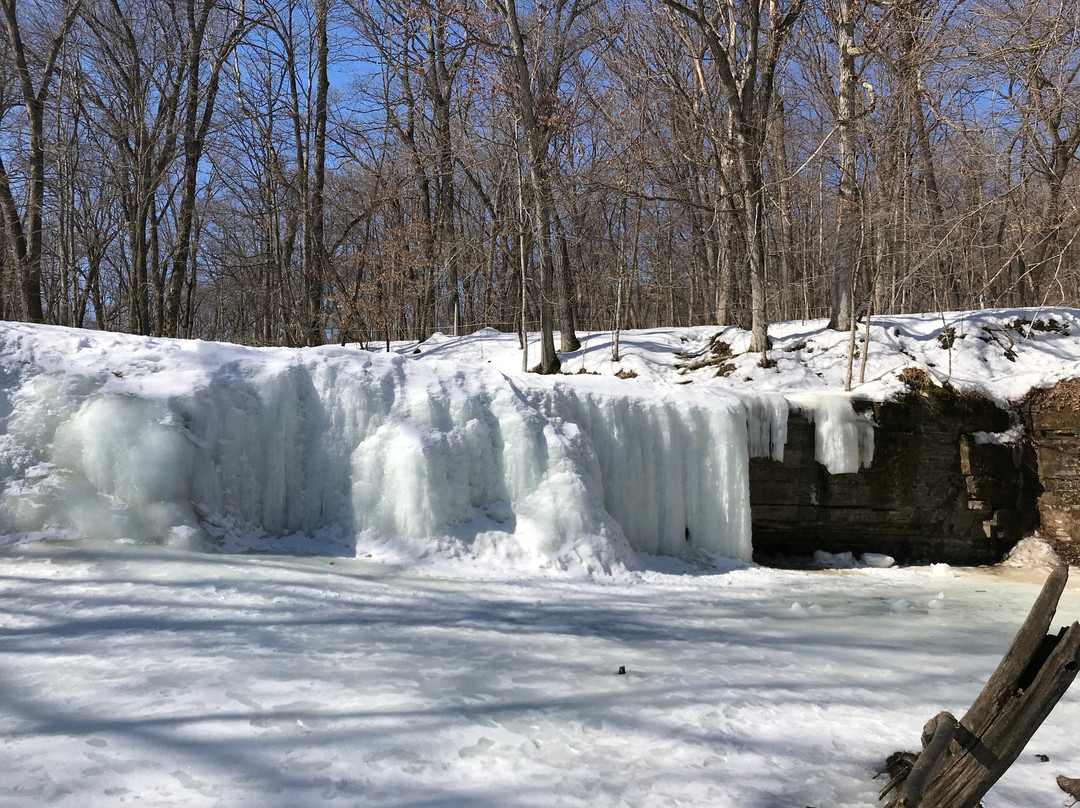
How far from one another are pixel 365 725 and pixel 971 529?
9.14 m

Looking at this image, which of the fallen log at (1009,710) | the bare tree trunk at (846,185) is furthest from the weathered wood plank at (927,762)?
the bare tree trunk at (846,185)

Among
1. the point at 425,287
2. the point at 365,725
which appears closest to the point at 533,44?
the point at 425,287

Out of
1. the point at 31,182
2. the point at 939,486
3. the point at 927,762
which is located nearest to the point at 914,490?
the point at 939,486

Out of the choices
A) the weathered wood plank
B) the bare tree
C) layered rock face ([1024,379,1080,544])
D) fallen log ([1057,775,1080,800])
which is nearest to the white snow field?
fallen log ([1057,775,1080,800])

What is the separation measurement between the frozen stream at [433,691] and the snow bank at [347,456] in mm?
659

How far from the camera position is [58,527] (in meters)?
5.20

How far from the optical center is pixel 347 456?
6.62 metres

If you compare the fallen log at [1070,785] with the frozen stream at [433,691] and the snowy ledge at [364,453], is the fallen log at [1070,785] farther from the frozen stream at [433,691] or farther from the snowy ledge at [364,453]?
the snowy ledge at [364,453]

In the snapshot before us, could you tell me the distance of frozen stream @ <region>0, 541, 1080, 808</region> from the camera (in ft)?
8.40

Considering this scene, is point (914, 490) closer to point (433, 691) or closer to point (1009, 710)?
point (1009, 710)

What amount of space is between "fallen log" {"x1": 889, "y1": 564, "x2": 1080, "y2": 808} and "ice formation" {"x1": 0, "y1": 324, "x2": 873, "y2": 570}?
4453mm

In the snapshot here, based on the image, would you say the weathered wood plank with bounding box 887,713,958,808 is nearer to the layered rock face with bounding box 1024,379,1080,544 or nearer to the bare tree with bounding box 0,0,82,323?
the layered rock face with bounding box 1024,379,1080,544

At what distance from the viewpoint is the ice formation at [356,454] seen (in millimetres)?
5512

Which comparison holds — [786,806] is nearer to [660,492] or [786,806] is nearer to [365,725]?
[365,725]
